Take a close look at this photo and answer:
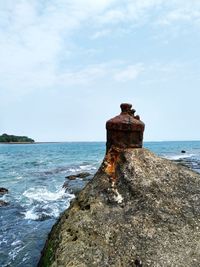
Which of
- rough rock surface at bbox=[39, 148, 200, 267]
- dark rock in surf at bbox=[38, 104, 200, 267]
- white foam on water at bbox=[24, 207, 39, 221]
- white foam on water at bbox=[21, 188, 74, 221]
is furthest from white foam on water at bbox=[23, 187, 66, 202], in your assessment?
rough rock surface at bbox=[39, 148, 200, 267]

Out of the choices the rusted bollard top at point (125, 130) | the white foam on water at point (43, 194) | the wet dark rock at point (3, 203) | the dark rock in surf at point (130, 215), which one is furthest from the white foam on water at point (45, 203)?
the dark rock in surf at point (130, 215)

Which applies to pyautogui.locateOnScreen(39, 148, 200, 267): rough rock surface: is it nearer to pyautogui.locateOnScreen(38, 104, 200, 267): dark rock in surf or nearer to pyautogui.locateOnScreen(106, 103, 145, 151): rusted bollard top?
pyautogui.locateOnScreen(38, 104, 200, 267): dark rock in surf

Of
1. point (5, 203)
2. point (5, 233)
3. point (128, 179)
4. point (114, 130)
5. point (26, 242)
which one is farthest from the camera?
point (5, 203)

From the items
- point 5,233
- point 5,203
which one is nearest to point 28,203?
point 5,203

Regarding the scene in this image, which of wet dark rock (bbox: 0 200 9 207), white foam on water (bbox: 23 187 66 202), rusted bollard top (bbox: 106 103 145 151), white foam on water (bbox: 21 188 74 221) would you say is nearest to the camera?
rusted bollard top (bbox: 106 103 145 151)

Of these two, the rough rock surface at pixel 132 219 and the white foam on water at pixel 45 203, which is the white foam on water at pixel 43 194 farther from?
the rough rock surface at pixel 132 219

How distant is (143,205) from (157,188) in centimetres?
46

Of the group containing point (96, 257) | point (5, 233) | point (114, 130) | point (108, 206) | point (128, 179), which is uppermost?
point (114, 130)

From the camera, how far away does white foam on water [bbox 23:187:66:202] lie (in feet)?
85.0

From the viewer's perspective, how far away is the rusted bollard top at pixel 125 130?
746 cm

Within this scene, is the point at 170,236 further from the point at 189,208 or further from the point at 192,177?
the point at 192,177

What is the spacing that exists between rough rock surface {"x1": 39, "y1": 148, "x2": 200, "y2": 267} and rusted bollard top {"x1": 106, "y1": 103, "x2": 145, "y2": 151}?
191 millimetres

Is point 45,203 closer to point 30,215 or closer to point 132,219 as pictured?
point 30,215

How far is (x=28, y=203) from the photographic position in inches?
957
